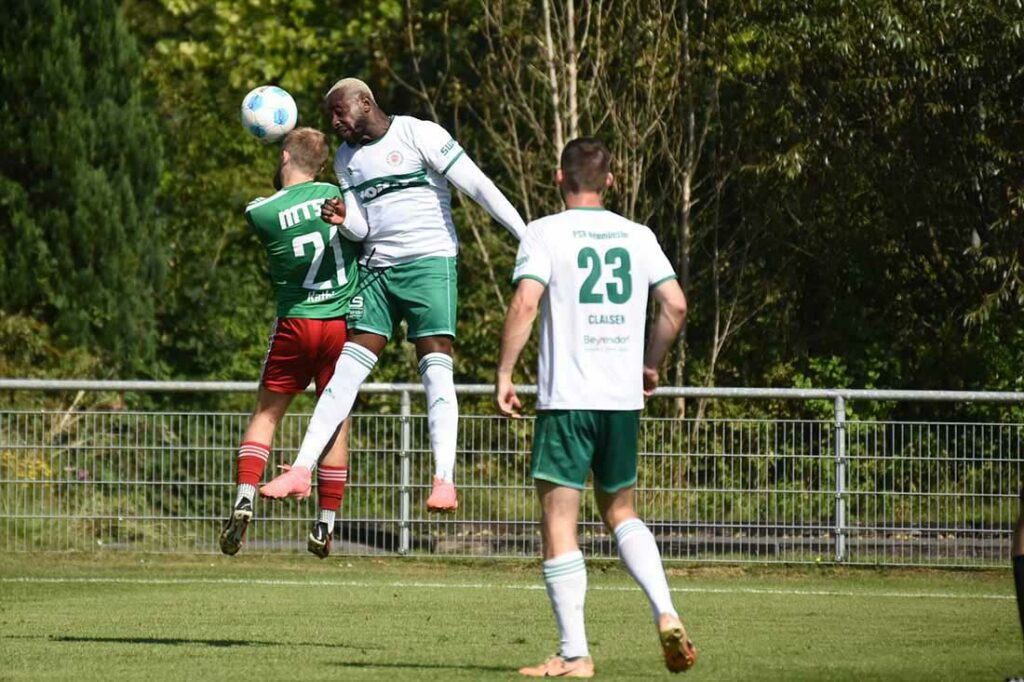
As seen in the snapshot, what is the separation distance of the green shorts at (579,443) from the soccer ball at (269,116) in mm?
3468

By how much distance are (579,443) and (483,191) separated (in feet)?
8.15

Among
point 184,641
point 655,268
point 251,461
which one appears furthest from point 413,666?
point 251,461

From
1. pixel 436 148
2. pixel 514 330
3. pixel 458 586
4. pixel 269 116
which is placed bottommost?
pixel 458 586

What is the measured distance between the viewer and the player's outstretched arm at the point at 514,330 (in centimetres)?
714

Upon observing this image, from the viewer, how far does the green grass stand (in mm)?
7969

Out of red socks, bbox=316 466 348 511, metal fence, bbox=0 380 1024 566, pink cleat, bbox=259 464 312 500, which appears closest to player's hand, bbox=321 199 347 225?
pink cleat, bbox=259 464 312 500

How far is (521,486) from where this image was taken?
47.1 feet

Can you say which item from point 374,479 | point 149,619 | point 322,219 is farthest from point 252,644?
point 374,479

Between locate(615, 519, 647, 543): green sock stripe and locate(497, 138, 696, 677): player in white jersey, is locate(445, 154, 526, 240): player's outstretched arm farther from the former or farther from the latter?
locate(615, 519, 647, 543): green sock stripe

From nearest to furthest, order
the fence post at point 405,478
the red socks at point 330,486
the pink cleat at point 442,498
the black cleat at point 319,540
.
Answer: the pink cleat at point 442,498, the black cleat at point 319,540, the red socks at point 330,486, the fence post at point 405,478

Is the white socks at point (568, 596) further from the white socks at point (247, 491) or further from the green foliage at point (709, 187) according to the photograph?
the green foliage at point (709, 187)

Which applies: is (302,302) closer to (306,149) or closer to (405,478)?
(306,149)

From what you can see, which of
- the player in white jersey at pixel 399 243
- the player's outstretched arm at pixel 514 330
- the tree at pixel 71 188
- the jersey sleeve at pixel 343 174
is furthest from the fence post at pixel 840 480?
the tree at pixel 71 188

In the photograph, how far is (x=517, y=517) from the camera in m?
14.3
